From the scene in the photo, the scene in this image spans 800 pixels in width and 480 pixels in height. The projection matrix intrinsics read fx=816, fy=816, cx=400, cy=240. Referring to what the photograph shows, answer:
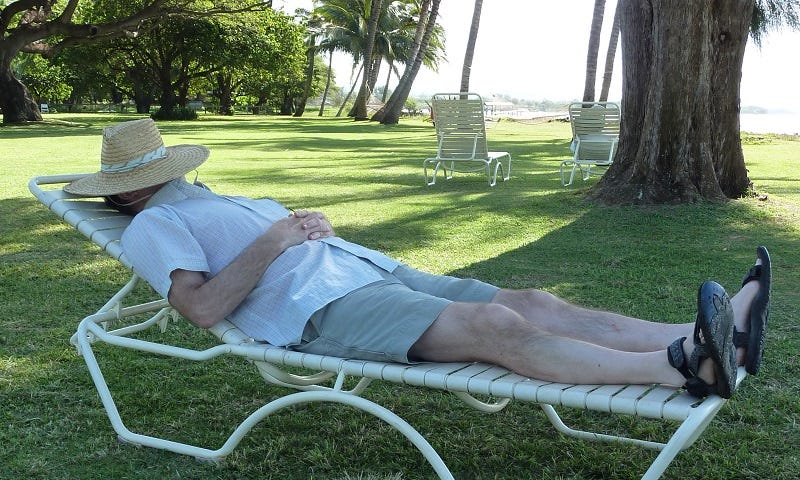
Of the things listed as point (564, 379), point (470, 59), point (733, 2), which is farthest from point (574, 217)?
point (470, 59)

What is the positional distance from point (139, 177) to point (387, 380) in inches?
50.8

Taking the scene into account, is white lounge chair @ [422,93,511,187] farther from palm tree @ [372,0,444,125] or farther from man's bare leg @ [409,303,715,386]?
palm tree @ [372,0,444,125]

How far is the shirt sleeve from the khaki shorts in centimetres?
42

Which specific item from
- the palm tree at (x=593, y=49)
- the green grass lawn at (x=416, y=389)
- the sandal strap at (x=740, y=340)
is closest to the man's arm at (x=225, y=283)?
the green grass lawn at (x=416, y=389)

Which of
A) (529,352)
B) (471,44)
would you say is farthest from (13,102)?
(529,352)

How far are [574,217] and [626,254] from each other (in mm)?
1588

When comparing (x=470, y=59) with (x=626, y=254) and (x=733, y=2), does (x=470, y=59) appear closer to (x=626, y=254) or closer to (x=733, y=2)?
(x=733, y=2)

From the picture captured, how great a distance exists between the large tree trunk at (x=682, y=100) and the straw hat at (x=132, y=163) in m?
5.22

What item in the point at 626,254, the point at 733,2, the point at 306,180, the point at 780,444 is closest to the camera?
the point at 780,444

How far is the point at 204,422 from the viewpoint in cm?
291

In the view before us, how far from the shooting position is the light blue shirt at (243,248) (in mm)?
2484

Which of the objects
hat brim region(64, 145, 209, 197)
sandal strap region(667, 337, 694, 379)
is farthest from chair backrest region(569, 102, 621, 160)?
sandal strap region(667, 337, 694, 379)

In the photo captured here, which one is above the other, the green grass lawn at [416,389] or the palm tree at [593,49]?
the palm tree at [593,49]

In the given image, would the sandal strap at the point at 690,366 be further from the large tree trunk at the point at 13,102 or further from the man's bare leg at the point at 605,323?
the large tree trunk at the point at 13,102
